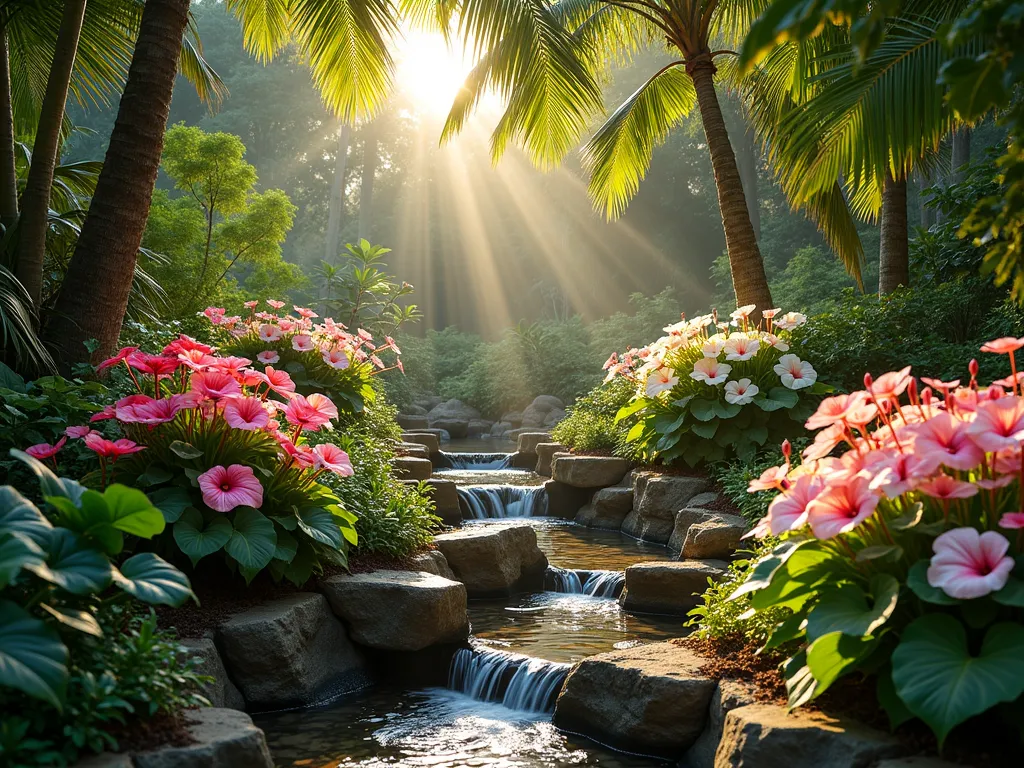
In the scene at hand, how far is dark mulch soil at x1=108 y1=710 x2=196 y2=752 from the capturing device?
2.39 m

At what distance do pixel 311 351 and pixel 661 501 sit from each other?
3.62 meters

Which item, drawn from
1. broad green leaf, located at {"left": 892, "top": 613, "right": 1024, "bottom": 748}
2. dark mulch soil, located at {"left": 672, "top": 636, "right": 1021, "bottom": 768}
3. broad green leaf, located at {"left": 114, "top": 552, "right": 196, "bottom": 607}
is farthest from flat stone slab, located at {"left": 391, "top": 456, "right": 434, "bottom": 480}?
broad green leaf, located at {"left": 892, "top": 613, "right": 1024, "bottom": 748}

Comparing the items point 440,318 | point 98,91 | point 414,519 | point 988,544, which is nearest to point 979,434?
point 988,544

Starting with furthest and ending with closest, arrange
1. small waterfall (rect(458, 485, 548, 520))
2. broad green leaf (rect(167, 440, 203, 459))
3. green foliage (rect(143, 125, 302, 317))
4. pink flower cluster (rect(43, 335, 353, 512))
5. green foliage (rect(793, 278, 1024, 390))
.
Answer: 1. green foliage (rect(143, 125, 302, 317))
2. small waterfall (rect(458, 485, 548, 520))
3. green foliage (rect(793, 278, 1024, 390))
4. broad green leaf (rect(167, 440, 203, 459))
5. pink flower cluster (rect(43, 335, 353, 512))

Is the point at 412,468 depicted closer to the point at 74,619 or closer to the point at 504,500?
the point at 504,500

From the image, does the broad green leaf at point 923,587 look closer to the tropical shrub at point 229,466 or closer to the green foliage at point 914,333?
the tropical shrub at point 229,466

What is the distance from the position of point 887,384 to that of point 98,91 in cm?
924

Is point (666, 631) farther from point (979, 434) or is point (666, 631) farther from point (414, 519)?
point (979, 434)

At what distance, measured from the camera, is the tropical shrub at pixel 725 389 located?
7008 mm

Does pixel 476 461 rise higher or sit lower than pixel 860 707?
higher

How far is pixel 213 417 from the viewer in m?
4.08

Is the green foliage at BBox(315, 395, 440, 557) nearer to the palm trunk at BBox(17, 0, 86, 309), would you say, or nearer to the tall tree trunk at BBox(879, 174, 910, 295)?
the palm trunk at BBox(17, 0, 86, 309)

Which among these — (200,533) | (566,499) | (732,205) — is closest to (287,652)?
(200,533)

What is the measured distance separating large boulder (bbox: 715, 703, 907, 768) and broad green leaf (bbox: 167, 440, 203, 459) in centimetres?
261
